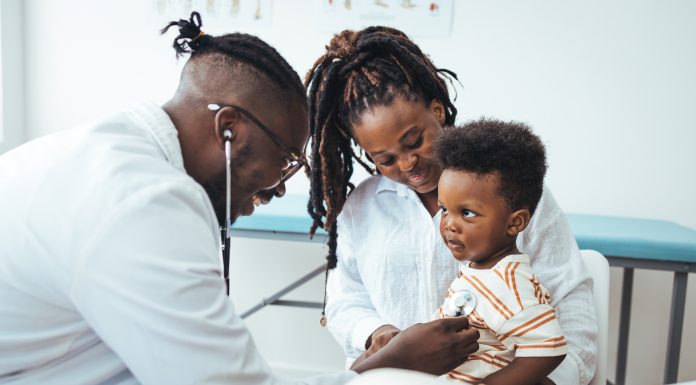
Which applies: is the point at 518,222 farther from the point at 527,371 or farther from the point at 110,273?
the point at 110,273

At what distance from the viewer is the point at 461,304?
117cm

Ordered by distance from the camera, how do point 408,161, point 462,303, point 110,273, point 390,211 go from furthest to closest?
point 390,211 < point 408,161 < point 462,303 < point 110,273

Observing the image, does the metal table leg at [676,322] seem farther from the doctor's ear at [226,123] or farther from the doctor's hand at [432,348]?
the doctor's ear at [226,123]

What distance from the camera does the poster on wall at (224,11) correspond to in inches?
118

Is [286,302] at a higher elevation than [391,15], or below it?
below

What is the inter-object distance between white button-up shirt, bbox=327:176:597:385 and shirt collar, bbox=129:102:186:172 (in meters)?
0.62

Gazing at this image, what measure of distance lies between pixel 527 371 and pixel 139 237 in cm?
75

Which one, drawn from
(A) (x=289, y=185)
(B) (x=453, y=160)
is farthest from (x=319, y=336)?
(B) (x=453, y=160)

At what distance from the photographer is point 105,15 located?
10.6 feet

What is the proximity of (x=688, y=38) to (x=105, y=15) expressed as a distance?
9.88 ft

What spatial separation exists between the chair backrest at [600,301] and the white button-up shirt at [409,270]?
0.22 ft

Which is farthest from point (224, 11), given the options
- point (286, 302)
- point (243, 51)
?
point (243, 51)

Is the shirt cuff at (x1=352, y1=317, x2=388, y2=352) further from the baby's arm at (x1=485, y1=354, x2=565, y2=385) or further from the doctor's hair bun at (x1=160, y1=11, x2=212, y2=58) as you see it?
the doctor's hair bun at (x1=160, y1=11, x2=212, y2=58)

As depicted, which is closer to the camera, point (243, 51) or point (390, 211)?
point (243, 51)
